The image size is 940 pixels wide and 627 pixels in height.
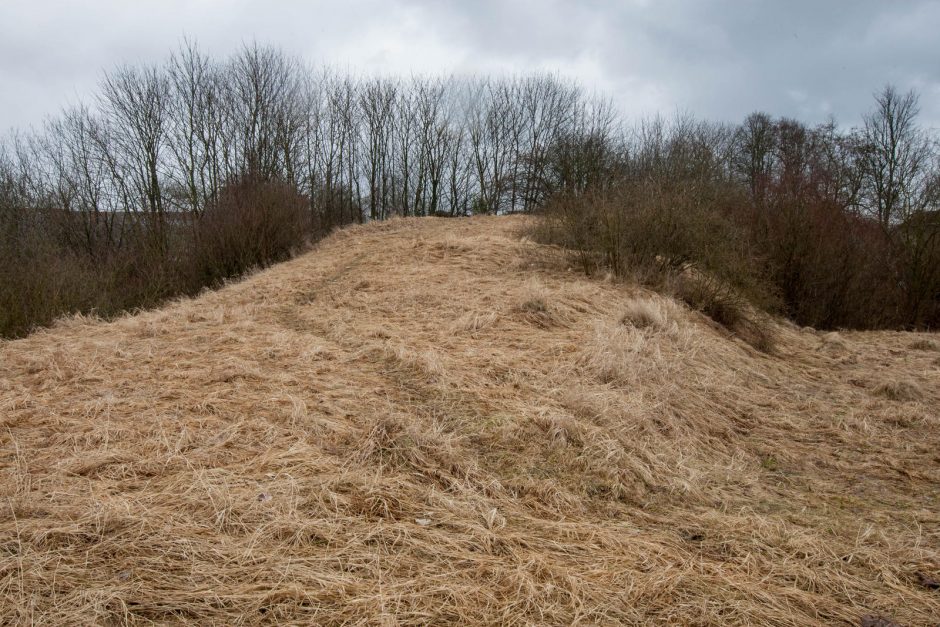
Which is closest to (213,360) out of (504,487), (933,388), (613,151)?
(504,487)

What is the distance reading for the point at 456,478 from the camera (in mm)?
2992

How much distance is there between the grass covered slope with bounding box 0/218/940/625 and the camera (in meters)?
2.07

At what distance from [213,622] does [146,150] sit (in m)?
22.0

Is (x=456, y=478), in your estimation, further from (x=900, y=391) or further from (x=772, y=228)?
(x=772, y=228)

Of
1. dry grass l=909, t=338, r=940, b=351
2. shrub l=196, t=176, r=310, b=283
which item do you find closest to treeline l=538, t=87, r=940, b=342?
dry grass l=909, t=338, r=940, b=351

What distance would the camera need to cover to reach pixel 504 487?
3.00 metres

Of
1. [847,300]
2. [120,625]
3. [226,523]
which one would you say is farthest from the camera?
[847,300]

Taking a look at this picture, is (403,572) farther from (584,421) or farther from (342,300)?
(342,300)

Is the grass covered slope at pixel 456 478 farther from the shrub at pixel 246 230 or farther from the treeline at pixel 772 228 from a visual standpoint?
the shrub at pixel 246 230

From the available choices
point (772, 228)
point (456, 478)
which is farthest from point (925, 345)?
point (456, 478)

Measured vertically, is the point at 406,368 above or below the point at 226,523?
above

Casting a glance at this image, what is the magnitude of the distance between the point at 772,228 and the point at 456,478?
12709 mm

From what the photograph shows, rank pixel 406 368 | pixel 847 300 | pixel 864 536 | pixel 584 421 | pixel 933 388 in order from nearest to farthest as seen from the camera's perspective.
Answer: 1. pixel 864 536
2. pixel 584 421
3. pixel 406 368
4. pixel 933 388
5. pixel 847 300

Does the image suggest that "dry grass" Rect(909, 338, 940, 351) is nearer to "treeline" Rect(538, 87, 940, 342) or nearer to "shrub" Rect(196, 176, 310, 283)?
"treeline" Rect(538, 87, 940, 342)
